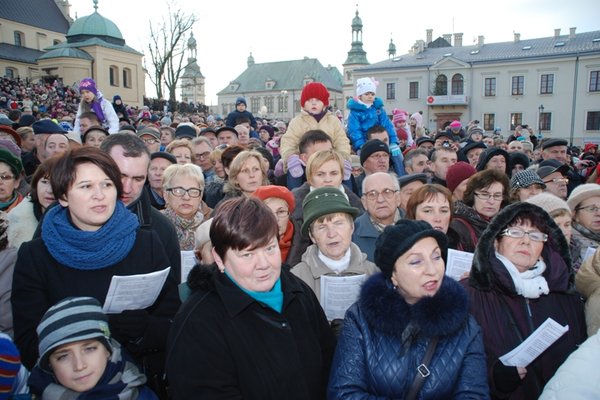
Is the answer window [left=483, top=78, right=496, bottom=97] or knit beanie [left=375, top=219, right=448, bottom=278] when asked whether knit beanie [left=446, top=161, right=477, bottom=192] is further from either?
window [left=483, top=78, right=496, bottom=97]

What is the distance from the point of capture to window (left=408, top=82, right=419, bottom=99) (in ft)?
181

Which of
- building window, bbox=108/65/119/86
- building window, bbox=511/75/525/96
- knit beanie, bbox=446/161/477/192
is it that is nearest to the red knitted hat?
knit beanie, bbox=446/161/477/192

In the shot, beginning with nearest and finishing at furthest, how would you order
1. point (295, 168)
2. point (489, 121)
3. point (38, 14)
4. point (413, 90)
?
1. point (295, 168)
2. point (489, 121)
3. point (38, 14)
4. point (413, 90)

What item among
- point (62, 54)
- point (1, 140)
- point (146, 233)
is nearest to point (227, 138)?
point (1, 140)

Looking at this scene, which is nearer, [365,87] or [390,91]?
[365,87]

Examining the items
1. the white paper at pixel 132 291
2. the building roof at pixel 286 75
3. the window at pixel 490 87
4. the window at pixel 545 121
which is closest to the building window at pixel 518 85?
the window at pixel 490 87

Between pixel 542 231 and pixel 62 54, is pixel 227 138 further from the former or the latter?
pixel 62 54

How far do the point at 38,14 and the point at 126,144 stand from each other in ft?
208

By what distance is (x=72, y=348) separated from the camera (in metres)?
2.30

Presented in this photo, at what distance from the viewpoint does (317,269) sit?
326 centimetres

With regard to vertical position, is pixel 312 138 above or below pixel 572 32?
below

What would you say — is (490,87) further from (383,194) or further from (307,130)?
(383,194)

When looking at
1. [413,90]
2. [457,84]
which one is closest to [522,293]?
[457,84]

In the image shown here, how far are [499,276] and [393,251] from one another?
0.81 m
